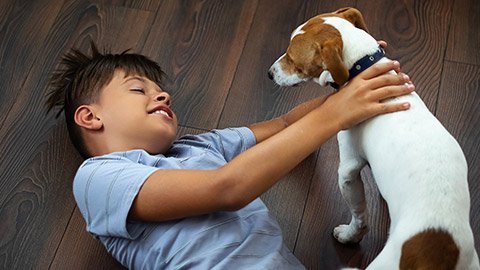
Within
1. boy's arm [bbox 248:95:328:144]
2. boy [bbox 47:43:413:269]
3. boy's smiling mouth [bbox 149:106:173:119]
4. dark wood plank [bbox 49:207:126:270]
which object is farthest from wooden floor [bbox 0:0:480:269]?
boy's smiling mouth [bbox 149:106:173:119]

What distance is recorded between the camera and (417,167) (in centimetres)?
107

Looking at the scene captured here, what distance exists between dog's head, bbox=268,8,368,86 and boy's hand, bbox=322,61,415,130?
45 millimetres

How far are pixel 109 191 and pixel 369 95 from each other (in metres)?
0.65

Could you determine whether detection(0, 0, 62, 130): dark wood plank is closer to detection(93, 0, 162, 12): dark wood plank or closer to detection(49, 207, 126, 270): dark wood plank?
detection(93, 0, 162, 12): dark wood plank

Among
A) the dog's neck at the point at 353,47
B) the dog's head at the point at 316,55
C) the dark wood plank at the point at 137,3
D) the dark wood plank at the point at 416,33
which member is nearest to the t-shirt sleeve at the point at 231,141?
the dog's head at the point at 316,55

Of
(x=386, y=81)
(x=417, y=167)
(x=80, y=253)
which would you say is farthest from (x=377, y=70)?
(x=80, y=253)

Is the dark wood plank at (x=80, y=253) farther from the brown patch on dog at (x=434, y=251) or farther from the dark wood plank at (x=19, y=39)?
the brown patch on dog at (x=434, y=251)

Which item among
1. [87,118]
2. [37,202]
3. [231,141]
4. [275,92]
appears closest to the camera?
[87,118]

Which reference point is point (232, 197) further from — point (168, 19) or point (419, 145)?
point (168, 19)

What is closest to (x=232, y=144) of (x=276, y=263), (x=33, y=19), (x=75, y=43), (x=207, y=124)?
(x=207, y=124)

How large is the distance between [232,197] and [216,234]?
130 millimetres

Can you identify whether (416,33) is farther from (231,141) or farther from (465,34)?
(231,141)

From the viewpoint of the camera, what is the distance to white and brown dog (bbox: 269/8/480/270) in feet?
3.38

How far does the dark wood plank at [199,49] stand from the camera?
183cm
